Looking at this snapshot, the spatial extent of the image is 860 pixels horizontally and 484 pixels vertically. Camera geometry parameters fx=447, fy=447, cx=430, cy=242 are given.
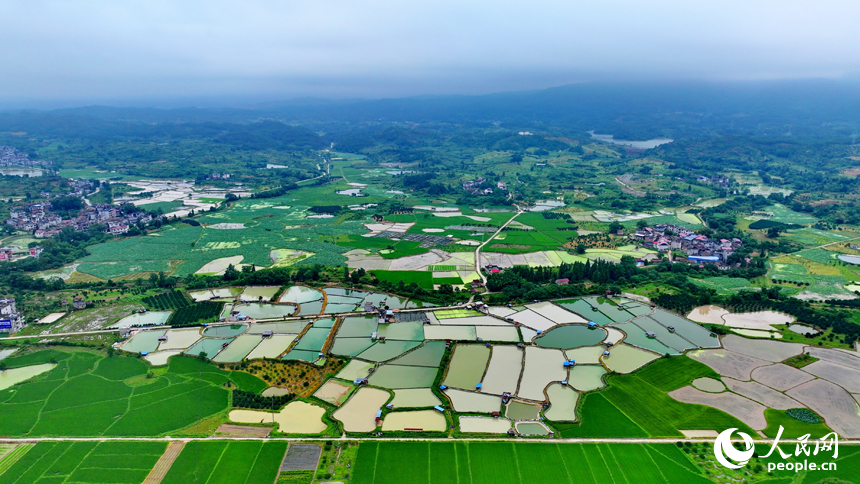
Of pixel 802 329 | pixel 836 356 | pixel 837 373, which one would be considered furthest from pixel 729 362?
pixel 802 329

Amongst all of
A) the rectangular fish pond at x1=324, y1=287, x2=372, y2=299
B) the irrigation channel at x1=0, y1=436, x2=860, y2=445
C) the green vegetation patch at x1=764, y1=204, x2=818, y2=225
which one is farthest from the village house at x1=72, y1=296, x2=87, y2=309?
the green vegetation patch at x1=764, y1=204, x2=818, y2=225

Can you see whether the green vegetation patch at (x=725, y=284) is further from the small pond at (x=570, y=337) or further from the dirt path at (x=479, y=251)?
the dirt path at (x=479, y=251)

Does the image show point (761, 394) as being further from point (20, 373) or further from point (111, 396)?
point (20, 373)

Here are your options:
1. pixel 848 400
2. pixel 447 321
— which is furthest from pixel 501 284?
pixel 848 400

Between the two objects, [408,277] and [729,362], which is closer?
[729,362]

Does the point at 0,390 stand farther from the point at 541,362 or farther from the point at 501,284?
the point at 501,284

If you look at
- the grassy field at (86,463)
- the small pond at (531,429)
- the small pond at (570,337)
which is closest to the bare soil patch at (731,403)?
the small pond at (570,337)
